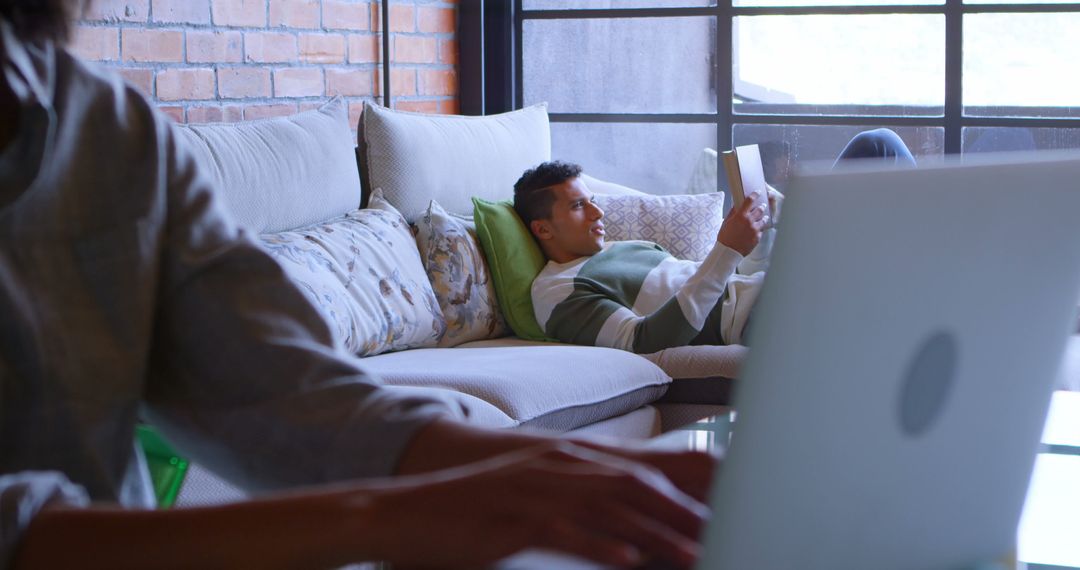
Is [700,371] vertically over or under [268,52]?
under

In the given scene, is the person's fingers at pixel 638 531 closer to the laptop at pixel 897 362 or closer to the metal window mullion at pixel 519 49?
the laptop at pixel 897 362

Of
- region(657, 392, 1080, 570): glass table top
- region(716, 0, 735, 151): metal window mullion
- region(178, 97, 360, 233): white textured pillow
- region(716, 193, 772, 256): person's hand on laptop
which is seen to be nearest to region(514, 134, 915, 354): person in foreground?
region(716, 193, 772, 256): person's hand on laptop

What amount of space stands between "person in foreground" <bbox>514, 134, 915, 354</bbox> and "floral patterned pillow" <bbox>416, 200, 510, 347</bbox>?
5.1 inches

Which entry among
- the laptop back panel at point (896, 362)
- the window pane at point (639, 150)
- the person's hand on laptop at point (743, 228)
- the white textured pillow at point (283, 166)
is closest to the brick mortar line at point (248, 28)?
the white textured pillow at point (283, 166)

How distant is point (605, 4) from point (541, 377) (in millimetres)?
2024

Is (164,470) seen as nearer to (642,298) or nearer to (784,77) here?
(642,298)

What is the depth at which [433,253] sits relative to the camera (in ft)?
10.6

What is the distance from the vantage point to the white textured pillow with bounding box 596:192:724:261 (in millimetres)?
3572

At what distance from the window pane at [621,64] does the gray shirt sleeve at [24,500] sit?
3693 millimetres

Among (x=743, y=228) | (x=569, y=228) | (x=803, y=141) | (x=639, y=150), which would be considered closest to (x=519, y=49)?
(x=639, y=150)

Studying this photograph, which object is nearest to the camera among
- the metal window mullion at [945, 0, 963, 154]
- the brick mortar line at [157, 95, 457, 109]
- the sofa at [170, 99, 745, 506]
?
the sofa at [170, 99, 745, 506]

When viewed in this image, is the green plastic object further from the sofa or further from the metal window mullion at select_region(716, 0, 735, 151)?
the metal window mullion at select_region(716, 0, 735, 151)

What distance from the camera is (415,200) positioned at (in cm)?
333

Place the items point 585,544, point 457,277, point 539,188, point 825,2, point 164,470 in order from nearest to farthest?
point 585,544, point 164,470, point 457,277, point 539,188, point 825,2
